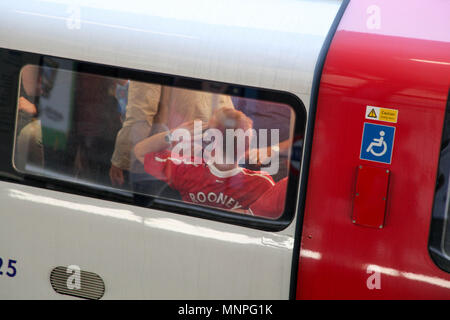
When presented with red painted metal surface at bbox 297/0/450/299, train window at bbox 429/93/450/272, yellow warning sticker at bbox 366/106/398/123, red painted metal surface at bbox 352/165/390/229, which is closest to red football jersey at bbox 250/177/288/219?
red painted metal surface at bbox 297/0/450/299

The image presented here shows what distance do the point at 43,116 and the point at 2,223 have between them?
582 mm

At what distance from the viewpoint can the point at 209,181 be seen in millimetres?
2936

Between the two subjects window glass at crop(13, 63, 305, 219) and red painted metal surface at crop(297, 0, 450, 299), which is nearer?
red painted metal surface at crop(297, 0, 450, 299)

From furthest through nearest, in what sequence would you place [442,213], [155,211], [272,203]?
1. [155,211]
2. [272,203]
3. [442,213]

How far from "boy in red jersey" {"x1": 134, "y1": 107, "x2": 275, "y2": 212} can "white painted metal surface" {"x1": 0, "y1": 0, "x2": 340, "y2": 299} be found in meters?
0.13

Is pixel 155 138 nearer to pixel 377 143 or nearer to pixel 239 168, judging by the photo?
pixel 239 168

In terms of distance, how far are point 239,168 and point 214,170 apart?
120mm

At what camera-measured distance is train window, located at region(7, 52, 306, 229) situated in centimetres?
282

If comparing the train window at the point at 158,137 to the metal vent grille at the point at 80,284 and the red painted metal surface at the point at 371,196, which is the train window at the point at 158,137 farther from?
the metal vent grille at the point at 80,284

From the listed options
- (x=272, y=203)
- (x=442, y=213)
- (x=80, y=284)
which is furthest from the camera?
(x=80, y=284)

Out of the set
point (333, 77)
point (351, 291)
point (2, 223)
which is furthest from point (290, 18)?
point (2, 223)

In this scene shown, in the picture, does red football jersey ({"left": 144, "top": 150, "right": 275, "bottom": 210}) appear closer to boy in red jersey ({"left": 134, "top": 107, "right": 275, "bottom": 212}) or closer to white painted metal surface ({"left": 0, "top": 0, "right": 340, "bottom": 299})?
boy in red jersey ({"left": 134, "top": 107, "right": 275, "bottom": 212})

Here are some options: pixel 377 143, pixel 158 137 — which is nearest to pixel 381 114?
pixel 377 143
